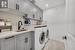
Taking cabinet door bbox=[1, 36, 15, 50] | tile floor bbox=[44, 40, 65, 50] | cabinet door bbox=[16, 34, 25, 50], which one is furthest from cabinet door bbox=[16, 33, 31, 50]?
tile floor bbox=[44, 40, 65, 50]

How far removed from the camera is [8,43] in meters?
1.51

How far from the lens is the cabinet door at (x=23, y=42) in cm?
188

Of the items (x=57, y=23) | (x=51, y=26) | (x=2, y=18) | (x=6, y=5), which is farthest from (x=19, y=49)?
(x=57, y=23)

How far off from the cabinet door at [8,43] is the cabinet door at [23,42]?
0.21 metres

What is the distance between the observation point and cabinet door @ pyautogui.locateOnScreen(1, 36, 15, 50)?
1385 mm

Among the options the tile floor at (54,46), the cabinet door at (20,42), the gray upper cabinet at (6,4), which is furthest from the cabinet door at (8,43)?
the tile floor at (54,46)

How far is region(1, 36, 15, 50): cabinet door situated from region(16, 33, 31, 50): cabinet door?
0.21 metres

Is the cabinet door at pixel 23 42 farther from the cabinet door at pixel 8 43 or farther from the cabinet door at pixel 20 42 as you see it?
the cabinet door at pixel 8 43

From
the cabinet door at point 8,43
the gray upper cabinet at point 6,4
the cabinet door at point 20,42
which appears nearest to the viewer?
the cabinet door at point 8,43

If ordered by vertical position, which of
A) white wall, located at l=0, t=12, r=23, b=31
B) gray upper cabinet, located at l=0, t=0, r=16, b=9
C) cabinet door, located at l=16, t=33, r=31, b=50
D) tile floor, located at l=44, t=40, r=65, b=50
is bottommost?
tile floor, located at l=44, t=40, r=65, b=50

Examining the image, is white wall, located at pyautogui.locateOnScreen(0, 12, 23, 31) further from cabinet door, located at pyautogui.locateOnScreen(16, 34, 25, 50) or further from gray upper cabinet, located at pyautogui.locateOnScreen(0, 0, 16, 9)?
cabinet door, located at pyautogui.locateOnScreen(16, 34, 25, 50)

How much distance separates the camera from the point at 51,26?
438 centimetres

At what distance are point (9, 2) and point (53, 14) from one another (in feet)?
9.31

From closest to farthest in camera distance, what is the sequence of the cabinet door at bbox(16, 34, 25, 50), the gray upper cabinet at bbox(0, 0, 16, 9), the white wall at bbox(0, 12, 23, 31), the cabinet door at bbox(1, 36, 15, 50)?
the cabinet door at bbox(1, 36, 15, 50), the cabinet door at bbox(16, 34, 25, 50), the gray upper cabinet at bbox(0, 0, 16, 9), the white wall at bbox(0, 12, 23, 31)
